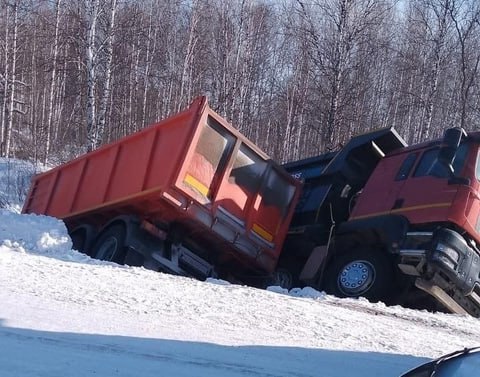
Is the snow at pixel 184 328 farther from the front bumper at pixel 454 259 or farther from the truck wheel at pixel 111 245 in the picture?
the truck wheel at pixel 111 245

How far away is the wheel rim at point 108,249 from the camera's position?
32.5 feet

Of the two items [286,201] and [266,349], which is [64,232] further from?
[266,349]

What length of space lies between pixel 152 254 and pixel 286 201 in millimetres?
2243

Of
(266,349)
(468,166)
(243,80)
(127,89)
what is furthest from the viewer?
(127,89)

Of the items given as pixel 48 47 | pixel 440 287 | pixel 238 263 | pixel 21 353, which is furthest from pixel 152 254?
pixel 48 47

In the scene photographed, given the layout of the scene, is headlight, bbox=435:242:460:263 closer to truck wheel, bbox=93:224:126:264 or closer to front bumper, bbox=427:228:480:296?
front bumper, bbox=427:228:480:296

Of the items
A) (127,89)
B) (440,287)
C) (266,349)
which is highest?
(127,89)

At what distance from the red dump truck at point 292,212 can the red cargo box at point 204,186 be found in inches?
0.7

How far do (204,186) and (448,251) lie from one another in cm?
339

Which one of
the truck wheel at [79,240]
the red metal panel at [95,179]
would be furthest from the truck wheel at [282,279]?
the truck wheel at [79,240]

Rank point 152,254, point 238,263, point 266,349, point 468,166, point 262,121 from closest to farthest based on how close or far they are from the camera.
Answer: point 266,349
point 468,166
point 152,254
point 238,263
point 262,121

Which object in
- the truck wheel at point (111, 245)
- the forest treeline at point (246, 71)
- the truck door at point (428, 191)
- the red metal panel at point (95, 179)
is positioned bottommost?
the truck wheel at point (111, 245)

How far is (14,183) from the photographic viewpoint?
73.5ft

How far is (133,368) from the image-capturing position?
14.9ft
